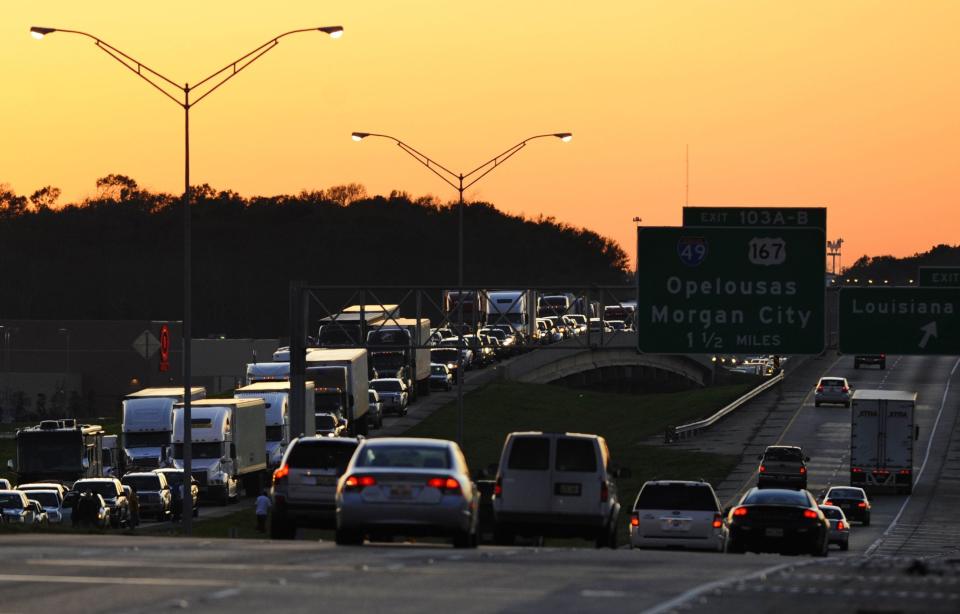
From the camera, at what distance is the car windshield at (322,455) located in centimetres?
2738

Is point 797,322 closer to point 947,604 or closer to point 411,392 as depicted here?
point 947,604

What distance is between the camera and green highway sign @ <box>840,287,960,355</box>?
138ft

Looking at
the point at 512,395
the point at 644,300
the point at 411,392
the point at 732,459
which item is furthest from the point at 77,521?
the point at 512,395

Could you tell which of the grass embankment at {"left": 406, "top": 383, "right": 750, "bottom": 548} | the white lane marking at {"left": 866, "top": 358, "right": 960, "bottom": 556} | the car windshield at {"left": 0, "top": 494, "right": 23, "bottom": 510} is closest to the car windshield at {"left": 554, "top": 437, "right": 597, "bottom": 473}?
the white lane marking at {"left": 866, "top": 358, "right": 960, "bottom": 556}

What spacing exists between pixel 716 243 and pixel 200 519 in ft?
57.9

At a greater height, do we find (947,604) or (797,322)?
(797,322)

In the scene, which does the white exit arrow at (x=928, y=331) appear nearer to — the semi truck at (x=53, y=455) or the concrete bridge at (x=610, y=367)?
the semi truck at (x=53, y=455)

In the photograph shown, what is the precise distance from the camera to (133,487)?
1989 inches

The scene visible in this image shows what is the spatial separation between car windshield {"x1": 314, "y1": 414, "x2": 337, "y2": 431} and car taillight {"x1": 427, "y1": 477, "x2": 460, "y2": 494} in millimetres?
41814

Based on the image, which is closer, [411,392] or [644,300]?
[644,300]

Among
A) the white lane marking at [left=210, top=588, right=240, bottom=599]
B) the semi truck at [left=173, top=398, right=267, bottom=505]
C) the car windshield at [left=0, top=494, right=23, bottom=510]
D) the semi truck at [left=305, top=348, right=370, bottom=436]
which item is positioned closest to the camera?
the white lane marking at [left=210, top=588, right=240, bottom=599]

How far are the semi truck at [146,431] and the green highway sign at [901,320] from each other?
2299 centimetres

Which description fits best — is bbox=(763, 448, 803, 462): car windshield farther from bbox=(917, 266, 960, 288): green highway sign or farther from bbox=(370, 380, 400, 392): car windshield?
bbox=(370, 380, 400, 392): car windshield

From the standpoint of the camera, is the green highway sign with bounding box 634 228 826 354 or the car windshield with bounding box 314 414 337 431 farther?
the car windshield with bounding box 314 414 337 431
